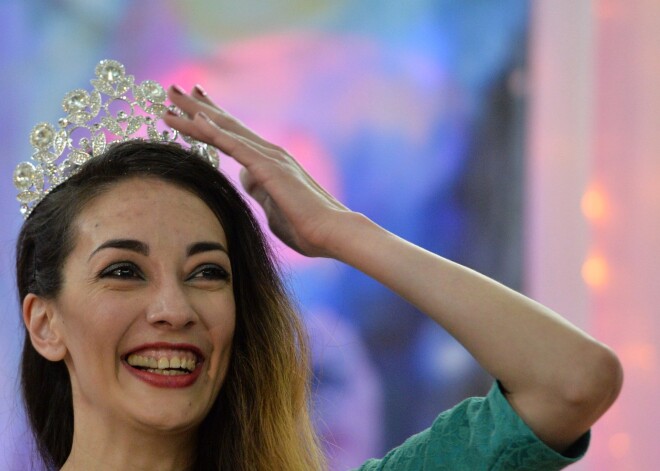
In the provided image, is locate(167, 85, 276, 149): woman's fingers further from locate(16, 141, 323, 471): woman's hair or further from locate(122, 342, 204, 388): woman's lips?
locate(122, 342, 204, 388): woman's lips

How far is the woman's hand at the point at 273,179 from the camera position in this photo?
185 centimetres

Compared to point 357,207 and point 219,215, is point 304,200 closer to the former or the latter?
point 219,215

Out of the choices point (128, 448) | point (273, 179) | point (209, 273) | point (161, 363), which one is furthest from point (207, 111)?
point (128, 448)

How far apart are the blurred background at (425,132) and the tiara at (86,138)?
1011mm

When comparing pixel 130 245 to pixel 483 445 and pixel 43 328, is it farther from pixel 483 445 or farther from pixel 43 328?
pixel 483 445

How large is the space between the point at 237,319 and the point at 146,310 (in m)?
0.23

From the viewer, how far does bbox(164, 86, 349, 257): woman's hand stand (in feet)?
6.07

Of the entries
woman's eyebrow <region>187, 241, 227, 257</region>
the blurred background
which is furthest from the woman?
the blurred background

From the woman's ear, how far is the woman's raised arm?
1.23ft

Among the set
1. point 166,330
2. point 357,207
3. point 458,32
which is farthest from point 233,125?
point 458,32

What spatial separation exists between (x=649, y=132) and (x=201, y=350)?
5.60 feet

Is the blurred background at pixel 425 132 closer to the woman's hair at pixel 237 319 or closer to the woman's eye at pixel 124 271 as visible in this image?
the woman's hair at pixel 237 319

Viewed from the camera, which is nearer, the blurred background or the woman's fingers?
the woman's fingers

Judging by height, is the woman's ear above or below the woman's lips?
above
